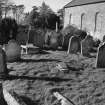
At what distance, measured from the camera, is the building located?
25.8 metres

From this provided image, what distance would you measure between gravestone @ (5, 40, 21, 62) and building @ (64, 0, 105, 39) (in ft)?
51.0

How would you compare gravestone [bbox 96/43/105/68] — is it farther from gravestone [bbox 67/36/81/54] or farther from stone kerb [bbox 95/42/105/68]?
gravestone [bbox 67/36/81/54]

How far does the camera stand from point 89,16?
92.8ft

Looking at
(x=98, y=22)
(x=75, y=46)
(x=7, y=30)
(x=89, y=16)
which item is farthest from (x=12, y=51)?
(x=89, y=16)

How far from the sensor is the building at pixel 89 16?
25812 mm

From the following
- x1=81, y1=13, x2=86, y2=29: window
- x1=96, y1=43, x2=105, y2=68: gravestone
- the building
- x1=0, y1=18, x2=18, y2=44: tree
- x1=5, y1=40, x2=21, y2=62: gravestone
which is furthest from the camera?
x1=81, y1=13, x2=86, y2=29: window

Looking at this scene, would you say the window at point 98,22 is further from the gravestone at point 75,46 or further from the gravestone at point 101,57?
the gravestone at point 101,57

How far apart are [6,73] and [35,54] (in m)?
4.50

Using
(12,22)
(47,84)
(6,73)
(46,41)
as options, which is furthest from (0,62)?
(12,22)

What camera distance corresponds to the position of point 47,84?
731 centimetres

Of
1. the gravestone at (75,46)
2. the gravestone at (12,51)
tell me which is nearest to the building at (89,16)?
the gravestone at (75,46)

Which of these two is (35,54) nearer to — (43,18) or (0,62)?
(0,62)

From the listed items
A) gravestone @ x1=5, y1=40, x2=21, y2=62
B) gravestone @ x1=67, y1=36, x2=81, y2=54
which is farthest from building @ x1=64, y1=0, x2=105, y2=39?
gravestone @ x1=5, y1=40, x2=21, y2=62

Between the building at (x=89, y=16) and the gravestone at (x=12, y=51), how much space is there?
15533 mm
